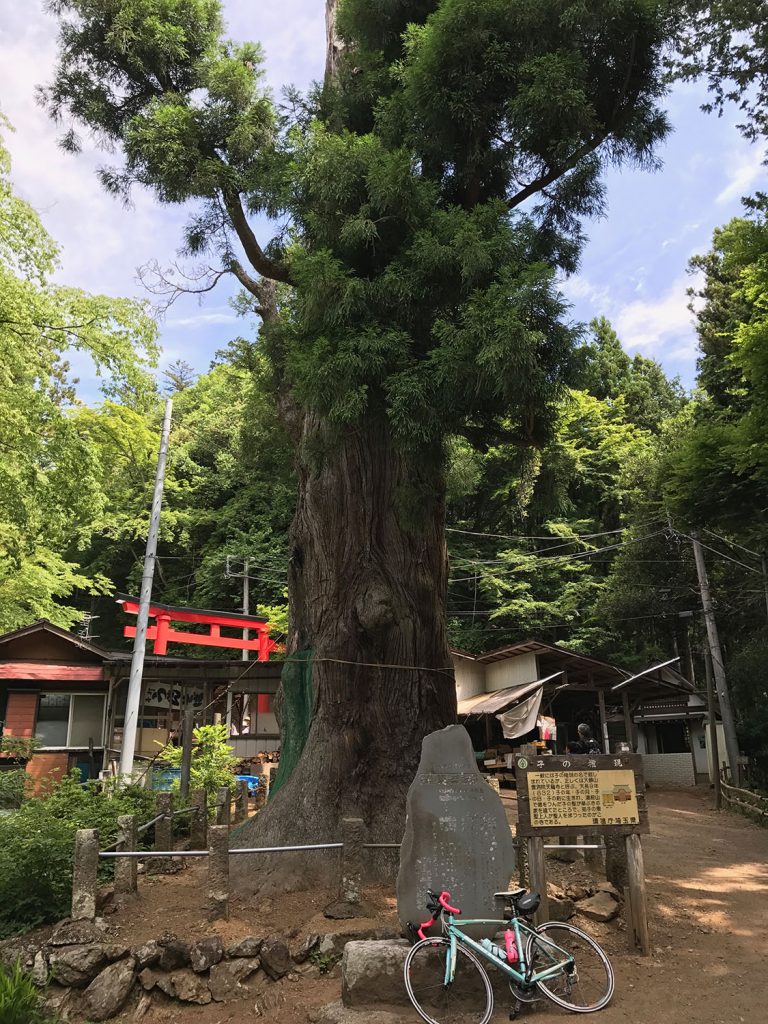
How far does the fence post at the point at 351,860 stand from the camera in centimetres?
626

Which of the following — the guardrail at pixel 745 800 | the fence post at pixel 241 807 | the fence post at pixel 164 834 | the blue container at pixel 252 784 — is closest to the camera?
the fence post at pixel 164 834

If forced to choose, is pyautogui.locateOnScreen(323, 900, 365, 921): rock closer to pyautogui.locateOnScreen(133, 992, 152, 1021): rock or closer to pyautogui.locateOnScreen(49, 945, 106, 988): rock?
pyautogui.locateOnScreen(133, 992, 152, 1021): rock

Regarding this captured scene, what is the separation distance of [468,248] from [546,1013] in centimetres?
650

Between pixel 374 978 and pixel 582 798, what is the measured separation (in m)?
2.18

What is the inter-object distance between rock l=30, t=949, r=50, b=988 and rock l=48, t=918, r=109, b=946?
0.13 m

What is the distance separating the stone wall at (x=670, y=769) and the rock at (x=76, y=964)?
22051 millimetres

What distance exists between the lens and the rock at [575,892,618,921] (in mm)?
6293

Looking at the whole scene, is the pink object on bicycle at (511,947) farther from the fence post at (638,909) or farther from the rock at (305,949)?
the rock at (305,949)

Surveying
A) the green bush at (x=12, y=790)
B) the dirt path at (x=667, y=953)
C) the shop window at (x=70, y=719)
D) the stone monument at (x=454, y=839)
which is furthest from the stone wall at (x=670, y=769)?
the stone monument at (x=454, y=839)

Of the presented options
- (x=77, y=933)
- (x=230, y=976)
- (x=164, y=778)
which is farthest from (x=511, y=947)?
(x=164, y=778)

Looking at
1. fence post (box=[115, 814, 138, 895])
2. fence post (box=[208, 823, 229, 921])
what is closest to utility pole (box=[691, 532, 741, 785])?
fence post (box=[208, 823, 229, 921])

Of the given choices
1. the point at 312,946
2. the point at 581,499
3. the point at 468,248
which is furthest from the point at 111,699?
the point at 581,499

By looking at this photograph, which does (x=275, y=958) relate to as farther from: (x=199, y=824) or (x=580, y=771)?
(x=199, y=824)

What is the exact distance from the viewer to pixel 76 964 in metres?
5.29
